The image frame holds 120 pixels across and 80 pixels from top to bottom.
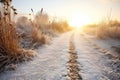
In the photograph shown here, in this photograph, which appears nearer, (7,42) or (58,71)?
(58,71)

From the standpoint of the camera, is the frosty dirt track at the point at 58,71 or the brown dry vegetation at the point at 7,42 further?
the brown dry vegetation at the point at 7,42

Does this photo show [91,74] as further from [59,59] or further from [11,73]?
[11,73]

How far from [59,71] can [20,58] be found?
163 centimetres

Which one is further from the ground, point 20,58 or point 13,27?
point 13,27

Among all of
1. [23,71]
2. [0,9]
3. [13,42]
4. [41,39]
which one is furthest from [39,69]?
[41,39]

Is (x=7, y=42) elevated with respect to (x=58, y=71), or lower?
elevated

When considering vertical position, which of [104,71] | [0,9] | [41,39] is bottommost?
[104,71]

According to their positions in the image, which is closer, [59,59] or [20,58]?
[20,58]

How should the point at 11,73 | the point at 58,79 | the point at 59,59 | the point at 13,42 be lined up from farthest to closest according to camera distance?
the point at 59,59
the point at 13,42
the point at 11,73
the point at 58,79

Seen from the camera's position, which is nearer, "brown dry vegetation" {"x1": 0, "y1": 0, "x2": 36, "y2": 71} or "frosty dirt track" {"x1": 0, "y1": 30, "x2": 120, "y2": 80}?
"frosty dirt track" {"x1": 0, "y1": 30, "x2": 120, "y2": 80}

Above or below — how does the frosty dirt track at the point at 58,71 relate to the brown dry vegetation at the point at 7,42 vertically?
below

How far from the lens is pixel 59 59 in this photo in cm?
650

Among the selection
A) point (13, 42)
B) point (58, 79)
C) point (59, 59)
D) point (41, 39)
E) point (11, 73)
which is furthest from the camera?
point (41, 39)

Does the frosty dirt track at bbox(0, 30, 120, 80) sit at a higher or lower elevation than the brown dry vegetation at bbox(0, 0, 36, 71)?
lower
